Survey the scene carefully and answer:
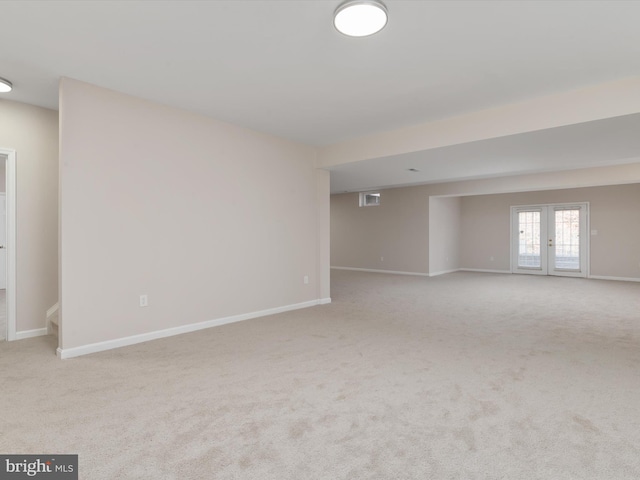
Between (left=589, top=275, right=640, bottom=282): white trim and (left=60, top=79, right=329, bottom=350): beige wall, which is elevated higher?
(left=60, top=79, right=329, bottom=350): beige wall

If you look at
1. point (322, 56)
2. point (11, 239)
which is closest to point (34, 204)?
point (11, 239)

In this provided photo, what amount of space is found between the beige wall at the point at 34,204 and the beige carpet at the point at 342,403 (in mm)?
520

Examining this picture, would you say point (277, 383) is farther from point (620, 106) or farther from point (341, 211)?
point (341, 211)

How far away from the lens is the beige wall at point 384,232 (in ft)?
31.3

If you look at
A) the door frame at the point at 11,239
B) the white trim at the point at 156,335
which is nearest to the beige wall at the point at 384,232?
the white trim at the point at 156,335

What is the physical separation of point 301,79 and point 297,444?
2886 millimetres

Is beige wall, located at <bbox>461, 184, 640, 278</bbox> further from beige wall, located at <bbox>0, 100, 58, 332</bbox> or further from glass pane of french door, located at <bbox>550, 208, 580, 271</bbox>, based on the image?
beige wall, located at <bbox>0, 100, 58, 332</bbox>

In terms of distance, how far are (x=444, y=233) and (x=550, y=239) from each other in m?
2.62

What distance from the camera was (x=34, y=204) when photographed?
13.2 feet

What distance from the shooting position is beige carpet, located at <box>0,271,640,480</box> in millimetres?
1799

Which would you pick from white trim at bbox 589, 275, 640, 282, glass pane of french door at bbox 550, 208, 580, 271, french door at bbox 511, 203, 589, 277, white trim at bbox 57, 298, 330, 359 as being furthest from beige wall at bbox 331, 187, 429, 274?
white trim at bbox 57, 298, 330, 359

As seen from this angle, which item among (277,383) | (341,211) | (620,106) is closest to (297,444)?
(277,383)

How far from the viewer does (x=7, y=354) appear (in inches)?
134

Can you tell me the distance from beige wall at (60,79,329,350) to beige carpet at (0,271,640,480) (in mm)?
411
